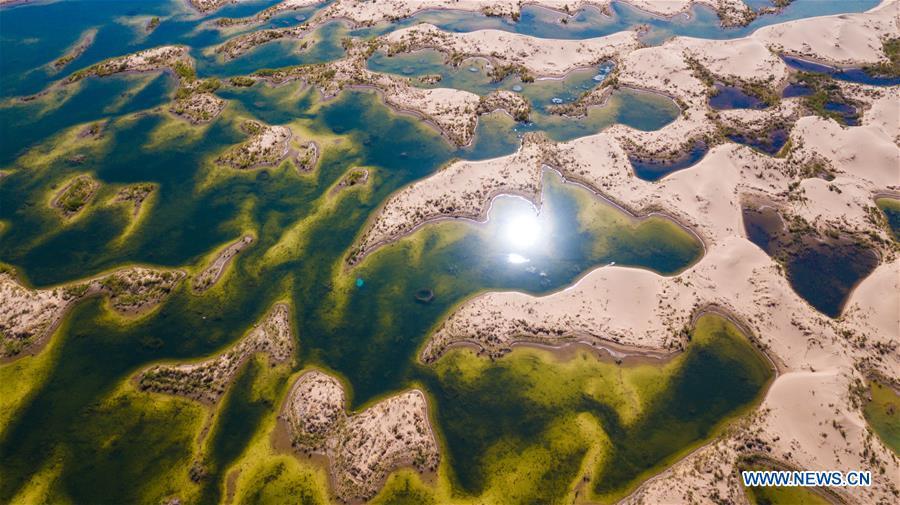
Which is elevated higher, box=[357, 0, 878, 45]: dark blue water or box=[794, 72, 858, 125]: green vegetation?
box=[357, 0, 878, 45]: dark blue water

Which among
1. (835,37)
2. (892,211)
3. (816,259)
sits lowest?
(816,259)

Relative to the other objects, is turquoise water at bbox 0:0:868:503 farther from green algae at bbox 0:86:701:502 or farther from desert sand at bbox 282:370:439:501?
desert sand at bbox 282:370:439:501

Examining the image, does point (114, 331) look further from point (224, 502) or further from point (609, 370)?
point (609, 370)

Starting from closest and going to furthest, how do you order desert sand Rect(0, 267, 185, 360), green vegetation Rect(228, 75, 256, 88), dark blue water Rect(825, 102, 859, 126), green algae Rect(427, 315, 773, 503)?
green algae Rect(427, 315, 773, 503)
desert sand Rect(0, 267, 185, 360)
dark blue water Rect(825, 102, 859, 126)
green vegetation Rect(228, 75, 256, 88)

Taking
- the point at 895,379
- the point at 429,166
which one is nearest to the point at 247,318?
the point at 429,166

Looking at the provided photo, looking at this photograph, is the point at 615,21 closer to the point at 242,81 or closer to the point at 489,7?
the point at 489,7

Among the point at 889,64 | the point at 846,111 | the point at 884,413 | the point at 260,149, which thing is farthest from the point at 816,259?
the point at 260,149

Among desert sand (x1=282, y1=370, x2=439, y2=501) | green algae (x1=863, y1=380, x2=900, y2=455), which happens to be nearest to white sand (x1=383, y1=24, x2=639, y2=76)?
green algae (x1=863, y1=380, x2=900, y2=455)
